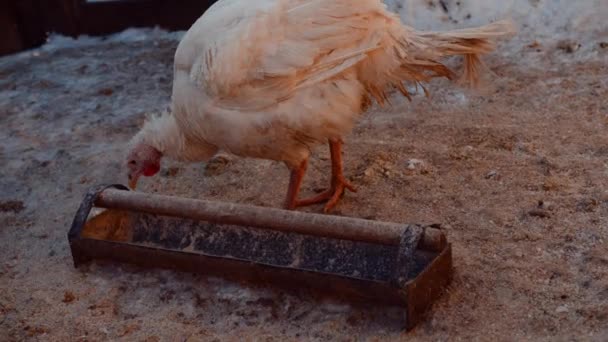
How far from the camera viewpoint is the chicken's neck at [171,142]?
3.96 m

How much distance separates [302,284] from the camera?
3250 mm

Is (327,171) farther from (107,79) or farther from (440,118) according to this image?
(107,79)

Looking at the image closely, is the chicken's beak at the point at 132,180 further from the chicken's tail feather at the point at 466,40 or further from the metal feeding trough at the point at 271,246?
the chicken's tail feather at the point at 466,40

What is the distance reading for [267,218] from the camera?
3355 millimetres

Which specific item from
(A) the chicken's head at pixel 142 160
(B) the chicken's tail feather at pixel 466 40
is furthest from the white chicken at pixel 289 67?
(A) the chicken's head at pixel 142 160

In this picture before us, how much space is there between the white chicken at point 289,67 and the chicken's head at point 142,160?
24cm

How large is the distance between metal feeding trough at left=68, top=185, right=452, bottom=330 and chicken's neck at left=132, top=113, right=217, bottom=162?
326mm

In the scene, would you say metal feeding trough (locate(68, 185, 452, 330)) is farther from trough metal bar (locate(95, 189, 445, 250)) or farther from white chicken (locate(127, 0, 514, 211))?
white chicken (locate(127, 0, 514, 211))

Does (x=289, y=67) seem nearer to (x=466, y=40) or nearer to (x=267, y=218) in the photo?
(x=267, y=218)

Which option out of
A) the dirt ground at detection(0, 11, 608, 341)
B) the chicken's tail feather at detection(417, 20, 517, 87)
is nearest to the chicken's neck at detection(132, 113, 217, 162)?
the dirt ground at detection(0, 11, 608, 341)

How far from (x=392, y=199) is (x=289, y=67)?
107 centimetres

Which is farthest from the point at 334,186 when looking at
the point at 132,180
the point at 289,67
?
the point at 132,180

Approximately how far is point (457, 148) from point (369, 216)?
3.03ft

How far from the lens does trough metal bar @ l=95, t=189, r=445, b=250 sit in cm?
311
